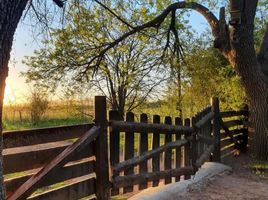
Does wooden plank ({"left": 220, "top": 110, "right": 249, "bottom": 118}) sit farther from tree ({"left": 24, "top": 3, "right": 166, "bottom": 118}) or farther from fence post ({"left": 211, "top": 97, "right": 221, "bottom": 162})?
tree ({"left": 24, "top": 3, "right": 166, "bottom": 118})

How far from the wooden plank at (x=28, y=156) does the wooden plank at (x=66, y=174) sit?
0.33ft

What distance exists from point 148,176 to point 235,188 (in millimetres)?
1812

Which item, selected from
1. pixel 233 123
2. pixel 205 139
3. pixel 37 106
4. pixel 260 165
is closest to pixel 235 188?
pixel 205 139

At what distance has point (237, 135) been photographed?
9.83 metres

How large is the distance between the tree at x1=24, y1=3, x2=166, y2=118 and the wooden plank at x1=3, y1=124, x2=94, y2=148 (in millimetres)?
5876

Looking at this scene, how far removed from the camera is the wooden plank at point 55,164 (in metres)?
3.20

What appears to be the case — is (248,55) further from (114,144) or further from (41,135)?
(41,135)

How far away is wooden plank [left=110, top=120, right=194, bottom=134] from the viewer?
4.50 metres

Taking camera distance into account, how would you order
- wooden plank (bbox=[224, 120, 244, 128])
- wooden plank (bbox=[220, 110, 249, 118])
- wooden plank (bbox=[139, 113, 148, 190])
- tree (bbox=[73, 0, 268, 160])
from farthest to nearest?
wooden plank (bbox=[224, 120, 244, 128])
wooden plank (bbox=[220, 110, 249, 118])
tree (bbox=[73, 0, 268, 160])
wooden plank (bbox=[139, 113, 148, 190])

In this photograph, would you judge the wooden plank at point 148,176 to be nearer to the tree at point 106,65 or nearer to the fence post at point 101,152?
the fence post at point 101,152

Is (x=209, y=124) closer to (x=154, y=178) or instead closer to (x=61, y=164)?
(x=154, y=178)

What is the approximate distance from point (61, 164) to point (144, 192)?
5.20 feet

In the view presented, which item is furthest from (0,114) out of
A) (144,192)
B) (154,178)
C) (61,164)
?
(154,178)

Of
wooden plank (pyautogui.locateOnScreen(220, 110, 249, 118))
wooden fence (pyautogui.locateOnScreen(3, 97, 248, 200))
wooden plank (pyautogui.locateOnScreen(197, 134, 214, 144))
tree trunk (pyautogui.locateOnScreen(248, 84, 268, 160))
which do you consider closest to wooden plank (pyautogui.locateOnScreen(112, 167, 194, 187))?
wooden fence (pyautogui.locateOnScreen(3, 97, 248, 200))
